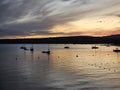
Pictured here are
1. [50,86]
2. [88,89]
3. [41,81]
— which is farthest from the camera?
[41,81]

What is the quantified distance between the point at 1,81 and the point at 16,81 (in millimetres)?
2366

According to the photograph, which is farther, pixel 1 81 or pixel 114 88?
pixel 1 81

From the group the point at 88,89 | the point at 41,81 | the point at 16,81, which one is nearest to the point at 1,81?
the point at 16,81

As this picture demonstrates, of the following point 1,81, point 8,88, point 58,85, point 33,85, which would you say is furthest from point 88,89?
point 1,81

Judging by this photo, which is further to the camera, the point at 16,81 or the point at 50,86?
the point at 16,81

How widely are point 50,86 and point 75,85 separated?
11.8 ft

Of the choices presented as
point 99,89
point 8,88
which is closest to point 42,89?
point 8,88

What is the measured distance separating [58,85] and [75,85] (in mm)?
2438

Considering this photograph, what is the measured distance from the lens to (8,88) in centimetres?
3622

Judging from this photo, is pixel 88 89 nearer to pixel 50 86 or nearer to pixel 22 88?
pixel 50 86

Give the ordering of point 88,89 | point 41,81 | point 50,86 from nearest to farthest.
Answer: point 88,89
point 50,86
point 41,81

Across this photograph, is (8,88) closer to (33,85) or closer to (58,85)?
(33,85)

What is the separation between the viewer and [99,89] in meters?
35.2

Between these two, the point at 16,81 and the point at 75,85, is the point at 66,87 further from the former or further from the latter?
the point at 16,81
